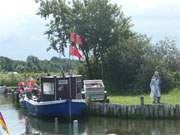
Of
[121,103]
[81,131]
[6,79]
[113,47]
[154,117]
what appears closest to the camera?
[81,131]

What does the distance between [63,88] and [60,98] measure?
26.1 inches

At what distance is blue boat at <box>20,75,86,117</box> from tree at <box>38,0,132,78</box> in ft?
48.9

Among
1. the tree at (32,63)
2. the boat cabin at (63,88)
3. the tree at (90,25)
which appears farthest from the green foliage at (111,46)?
the tree at (32,63)

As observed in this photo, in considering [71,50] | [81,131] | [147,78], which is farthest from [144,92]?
[81,131]

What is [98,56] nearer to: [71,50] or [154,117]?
[71,50]

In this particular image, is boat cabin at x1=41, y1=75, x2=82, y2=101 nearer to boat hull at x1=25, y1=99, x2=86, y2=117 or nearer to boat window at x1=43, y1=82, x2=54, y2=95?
boat window at x1=43, y1=82, x2=54, y2=95

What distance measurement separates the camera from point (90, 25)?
54.9m

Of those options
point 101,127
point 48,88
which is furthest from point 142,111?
point 48,88

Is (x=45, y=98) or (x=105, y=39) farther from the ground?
(x=105, y=39)

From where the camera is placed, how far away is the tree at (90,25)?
54969mm

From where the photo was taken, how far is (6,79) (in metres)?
80.7

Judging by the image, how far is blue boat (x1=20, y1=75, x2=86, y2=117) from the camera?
39156mm

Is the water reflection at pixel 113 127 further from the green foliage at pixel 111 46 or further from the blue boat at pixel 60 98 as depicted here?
the green foliage at pixel 111 46

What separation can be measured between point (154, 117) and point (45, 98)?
24.8 feet
